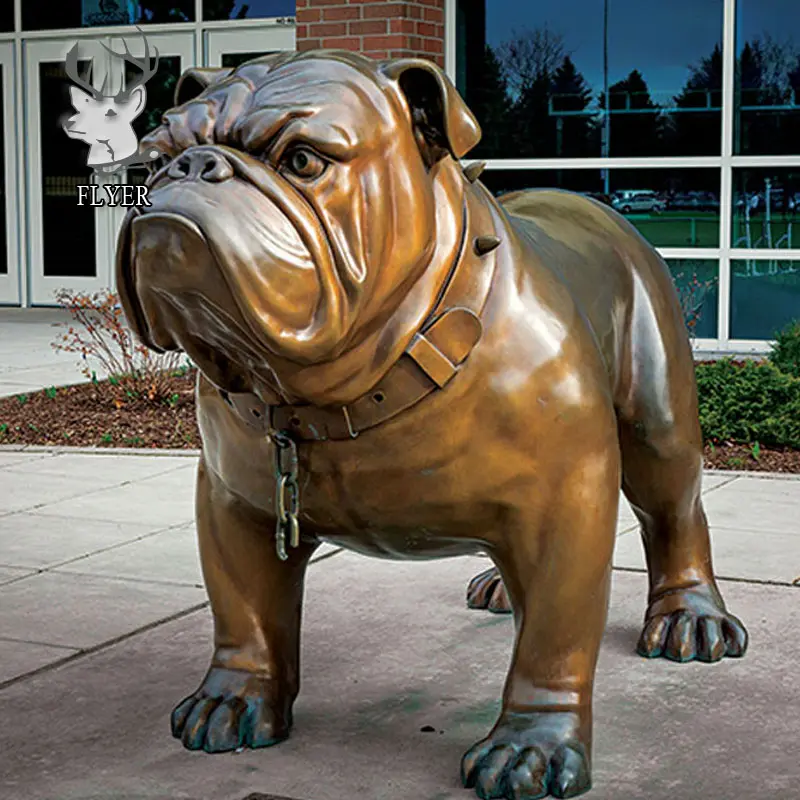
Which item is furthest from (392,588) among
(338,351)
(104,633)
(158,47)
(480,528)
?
(158,47)

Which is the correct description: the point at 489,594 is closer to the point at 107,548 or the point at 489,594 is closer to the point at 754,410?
the point at 107,548

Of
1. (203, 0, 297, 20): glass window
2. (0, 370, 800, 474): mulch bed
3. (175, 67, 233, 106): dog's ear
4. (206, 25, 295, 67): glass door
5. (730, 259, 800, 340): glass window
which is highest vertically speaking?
(203, 0, 297, 20): glass window

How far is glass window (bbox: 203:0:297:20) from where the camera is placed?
52.1 feet

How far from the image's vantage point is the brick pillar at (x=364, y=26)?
11.0 meters

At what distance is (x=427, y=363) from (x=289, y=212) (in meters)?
0.52

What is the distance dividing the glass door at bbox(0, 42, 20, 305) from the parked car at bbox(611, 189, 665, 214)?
7.90 m

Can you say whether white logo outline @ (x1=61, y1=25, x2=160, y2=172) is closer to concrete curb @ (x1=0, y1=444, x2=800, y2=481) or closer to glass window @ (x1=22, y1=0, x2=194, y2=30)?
glass window @ (x1=22, y1=0, x2=194, y2=30)

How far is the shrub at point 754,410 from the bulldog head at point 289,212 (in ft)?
18.3

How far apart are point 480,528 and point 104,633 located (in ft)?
6.19

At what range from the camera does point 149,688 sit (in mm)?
4191

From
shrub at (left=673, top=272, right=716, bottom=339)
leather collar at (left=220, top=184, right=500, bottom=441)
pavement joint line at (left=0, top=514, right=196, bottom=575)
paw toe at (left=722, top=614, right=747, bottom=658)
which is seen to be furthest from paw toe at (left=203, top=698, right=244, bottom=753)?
shrub at (left=673, top=272, right=716, bottom=339)

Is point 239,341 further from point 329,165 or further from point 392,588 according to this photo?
point 392,588

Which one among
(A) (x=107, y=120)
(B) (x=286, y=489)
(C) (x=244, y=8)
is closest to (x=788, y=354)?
(B) (x=286, y=489)

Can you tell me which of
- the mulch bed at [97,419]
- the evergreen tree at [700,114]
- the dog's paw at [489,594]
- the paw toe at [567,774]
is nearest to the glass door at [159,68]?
the evergreen tree at [700,114]
